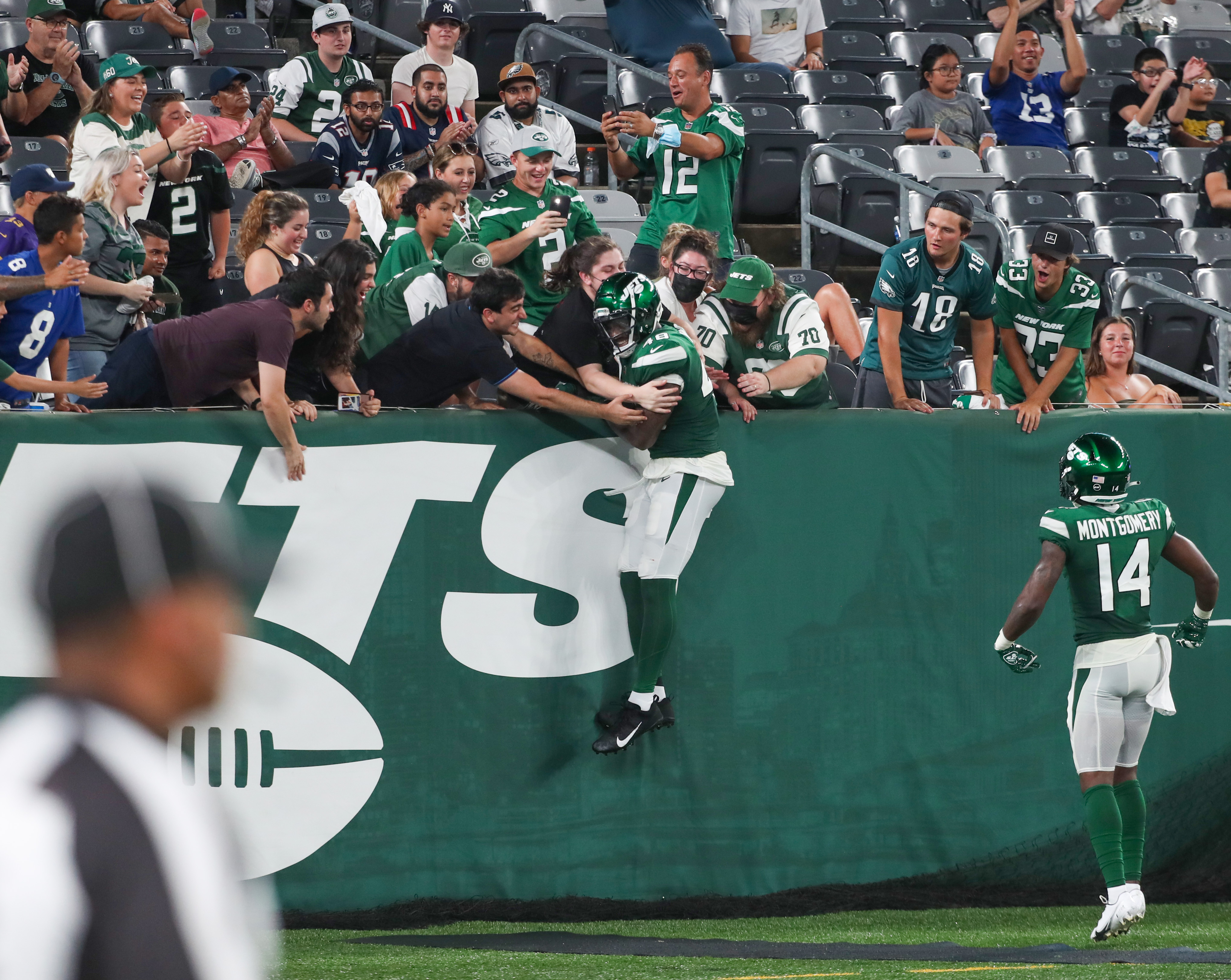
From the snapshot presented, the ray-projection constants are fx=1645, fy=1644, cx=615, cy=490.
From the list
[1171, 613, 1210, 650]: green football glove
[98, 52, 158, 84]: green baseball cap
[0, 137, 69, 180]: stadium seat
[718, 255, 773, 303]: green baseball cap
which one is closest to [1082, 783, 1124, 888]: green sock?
[1171, 613, 1210, 650]: green football glove

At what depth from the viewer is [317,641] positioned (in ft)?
22.7

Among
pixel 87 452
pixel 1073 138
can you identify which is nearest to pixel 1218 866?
pixel 87 452

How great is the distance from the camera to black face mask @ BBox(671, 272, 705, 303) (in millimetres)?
7371

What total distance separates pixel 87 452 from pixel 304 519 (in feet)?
3.00

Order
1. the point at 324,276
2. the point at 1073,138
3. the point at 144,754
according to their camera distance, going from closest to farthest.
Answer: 1. the point at 144,754
2. the point at 324,276
3. the point at 1073,138

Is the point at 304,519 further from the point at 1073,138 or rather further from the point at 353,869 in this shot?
the point at 1073,138

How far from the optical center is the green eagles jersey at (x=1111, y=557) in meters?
6.75

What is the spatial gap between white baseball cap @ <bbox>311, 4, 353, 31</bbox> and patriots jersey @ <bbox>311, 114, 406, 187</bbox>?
0.72m

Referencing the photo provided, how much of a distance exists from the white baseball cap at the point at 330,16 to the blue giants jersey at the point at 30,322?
13.4ft

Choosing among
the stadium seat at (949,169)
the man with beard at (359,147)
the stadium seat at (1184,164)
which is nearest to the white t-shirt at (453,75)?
the man with beard at (359,147)

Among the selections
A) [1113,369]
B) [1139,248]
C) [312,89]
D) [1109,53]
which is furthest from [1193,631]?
[1109,53]

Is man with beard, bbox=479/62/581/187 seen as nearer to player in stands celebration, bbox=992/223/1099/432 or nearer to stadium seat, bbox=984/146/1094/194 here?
player in stands celebration, bbox=992/223/1099/432

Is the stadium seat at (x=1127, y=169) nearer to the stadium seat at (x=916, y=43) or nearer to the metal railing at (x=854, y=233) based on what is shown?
the stadium seat at (x=916, y=43)

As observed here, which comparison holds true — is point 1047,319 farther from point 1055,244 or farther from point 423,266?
point 423,266
